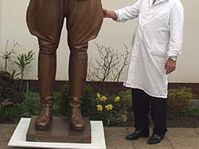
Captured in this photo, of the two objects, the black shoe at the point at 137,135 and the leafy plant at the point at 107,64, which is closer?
the black shoe at the point at 137,135

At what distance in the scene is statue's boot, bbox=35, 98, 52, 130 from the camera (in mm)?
5137

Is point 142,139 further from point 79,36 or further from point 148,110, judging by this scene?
point 79,36

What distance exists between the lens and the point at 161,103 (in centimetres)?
550

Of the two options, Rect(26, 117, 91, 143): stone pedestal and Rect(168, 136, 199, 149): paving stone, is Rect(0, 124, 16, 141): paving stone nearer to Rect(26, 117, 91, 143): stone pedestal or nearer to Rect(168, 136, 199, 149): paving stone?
Rect(26, 117, 91, 143): stone pedestal

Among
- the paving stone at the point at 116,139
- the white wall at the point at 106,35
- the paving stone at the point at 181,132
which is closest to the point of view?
the paving stone at the point at 116,139

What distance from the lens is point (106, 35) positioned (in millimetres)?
7227

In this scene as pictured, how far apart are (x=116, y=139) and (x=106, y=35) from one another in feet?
6.40

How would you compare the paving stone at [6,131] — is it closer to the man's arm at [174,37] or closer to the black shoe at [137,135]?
the black shoe at [137,135]

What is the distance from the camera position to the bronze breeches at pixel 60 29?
5.03 meters

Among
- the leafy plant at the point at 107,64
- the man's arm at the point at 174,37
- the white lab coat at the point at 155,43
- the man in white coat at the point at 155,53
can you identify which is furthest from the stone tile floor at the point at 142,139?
the leafy plant at the point at 107,64

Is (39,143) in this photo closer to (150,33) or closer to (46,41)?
(46,41)

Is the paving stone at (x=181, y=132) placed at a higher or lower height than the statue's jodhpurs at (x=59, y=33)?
lower

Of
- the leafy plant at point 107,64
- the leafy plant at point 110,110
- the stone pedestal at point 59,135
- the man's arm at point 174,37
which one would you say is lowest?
the stone pedestal at point 59,135

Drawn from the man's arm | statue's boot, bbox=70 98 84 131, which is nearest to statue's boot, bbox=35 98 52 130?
statue's boot, bbox=70 98 84 131
